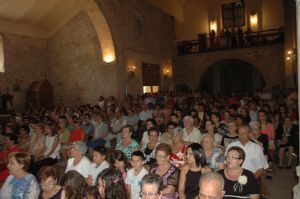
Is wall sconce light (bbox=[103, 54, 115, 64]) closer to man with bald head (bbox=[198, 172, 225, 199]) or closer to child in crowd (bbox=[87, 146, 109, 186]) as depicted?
child in crowd (bbox=[87, 146, 109, 186])

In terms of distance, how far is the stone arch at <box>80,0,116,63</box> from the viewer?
11492 millimetres

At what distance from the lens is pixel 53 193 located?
3092 mm

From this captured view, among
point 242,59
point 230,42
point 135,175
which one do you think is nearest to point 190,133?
point 135,175

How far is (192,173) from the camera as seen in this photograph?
3.39 meters

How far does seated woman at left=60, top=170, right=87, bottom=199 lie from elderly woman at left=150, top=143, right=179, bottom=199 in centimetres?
97

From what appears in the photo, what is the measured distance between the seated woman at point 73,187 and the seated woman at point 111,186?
249 millimetres

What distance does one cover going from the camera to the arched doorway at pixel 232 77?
21000 mm

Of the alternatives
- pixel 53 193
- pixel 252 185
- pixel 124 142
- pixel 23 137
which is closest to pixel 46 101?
pixel 23 137

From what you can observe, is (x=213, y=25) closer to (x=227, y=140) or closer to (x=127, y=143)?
(x=227, y=140)

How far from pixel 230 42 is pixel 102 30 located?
892 cm

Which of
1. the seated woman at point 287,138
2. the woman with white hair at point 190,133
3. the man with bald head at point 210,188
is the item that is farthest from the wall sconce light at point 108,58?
the man with bald head at point 210,188

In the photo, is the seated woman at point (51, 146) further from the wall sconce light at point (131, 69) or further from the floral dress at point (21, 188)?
the wall sconce light at point (131, 69)

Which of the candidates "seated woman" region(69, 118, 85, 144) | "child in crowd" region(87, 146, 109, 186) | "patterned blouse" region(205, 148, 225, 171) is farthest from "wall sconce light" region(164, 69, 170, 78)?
"child in crowd" region(87, 146, 109, 186)

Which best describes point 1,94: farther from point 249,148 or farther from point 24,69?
point 249,148
